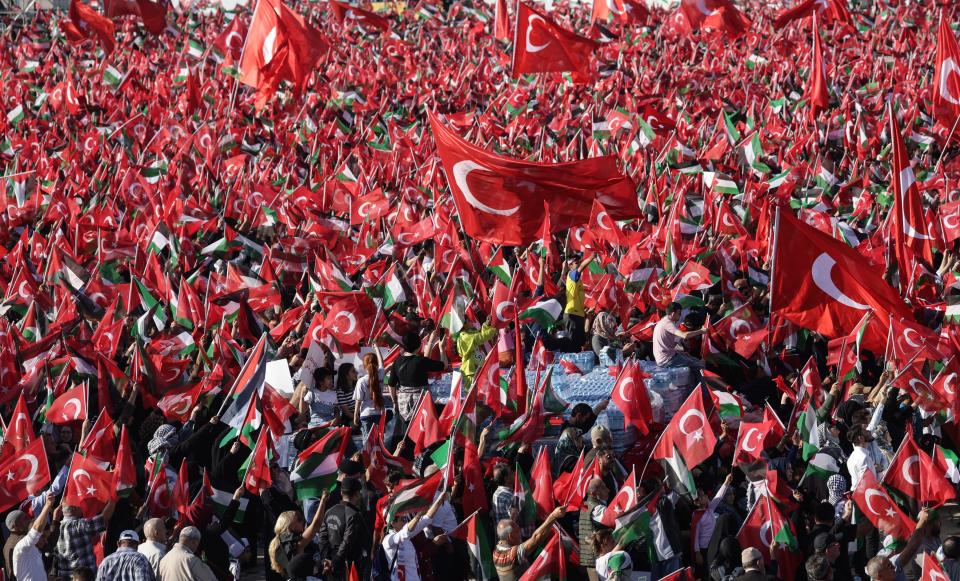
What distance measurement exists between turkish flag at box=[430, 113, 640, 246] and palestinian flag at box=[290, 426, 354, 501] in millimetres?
5365

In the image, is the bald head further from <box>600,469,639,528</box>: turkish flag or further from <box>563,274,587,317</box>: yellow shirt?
<box>563,274,587,317</box>: yellow shirt

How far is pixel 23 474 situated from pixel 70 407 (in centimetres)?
115

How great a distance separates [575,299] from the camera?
39.9 ft

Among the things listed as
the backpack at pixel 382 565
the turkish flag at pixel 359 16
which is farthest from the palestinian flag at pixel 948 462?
the turkish flag at pixel 359 16

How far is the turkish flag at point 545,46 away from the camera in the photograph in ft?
73.4

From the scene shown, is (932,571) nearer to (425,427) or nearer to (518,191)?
(425,427)

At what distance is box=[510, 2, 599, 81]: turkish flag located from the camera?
73.4ft

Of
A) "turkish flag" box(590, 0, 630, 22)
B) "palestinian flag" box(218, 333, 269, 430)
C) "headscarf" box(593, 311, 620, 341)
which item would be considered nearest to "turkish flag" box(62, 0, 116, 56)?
"turkish flag" box(590, 0, 630, 22)

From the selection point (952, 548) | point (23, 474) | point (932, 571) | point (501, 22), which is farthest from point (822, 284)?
point (501, 22)

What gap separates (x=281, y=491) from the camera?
848 centimetres

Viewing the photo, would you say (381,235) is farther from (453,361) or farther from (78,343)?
(78,343)

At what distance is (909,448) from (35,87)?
74.8 feet

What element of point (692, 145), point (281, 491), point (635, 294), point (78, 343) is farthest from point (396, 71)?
point (281, 491)

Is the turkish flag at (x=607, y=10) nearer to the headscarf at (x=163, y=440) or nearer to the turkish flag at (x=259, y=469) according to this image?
the headscarf at (x=163, y=440)
